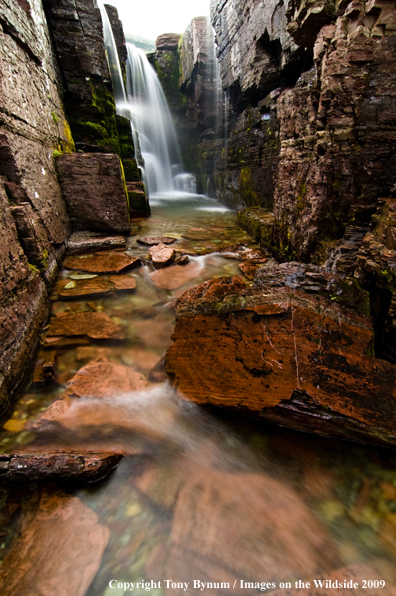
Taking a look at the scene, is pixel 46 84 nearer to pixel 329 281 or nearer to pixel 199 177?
pixel 329 281

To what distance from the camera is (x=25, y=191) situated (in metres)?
3.26

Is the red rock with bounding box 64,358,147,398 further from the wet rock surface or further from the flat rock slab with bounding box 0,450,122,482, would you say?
the wet rock surface

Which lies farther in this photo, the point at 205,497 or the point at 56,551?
the point at 205,497

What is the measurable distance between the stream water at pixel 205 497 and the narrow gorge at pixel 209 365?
0.01 meters

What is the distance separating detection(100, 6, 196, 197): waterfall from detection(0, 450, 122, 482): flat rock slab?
40.2 feet

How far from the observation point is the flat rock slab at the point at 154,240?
564cm

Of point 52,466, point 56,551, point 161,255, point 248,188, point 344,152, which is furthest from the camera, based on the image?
point 248,188

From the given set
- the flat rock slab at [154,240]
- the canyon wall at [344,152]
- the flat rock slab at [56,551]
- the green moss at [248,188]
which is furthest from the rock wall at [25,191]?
the green moss at [248,188]

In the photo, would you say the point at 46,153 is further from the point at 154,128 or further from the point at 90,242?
the point at 154,128

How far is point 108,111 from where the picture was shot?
7027 millimetres

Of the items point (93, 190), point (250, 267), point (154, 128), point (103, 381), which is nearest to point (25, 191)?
point (93, 190)

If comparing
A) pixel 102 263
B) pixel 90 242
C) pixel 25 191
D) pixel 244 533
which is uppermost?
pixel 25 191

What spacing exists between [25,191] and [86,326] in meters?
1.82

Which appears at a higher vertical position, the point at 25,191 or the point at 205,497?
the point at 25,191
